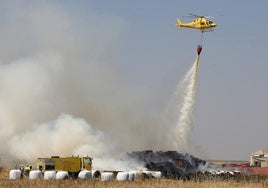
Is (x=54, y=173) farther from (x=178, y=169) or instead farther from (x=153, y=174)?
(x=178, y=169)

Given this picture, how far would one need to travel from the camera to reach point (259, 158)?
122 meters

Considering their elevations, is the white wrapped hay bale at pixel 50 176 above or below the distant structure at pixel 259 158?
below

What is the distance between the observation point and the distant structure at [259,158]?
11328 centimetres

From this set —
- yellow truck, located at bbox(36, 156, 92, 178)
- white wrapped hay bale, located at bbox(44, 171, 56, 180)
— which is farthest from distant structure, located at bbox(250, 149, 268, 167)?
white wrapped hay bale, located at bbox(44, 171, 56, 180)

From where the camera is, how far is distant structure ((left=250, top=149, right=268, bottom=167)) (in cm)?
11328

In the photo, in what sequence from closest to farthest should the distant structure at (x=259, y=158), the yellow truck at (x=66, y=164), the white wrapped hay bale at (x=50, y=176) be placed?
the white wrapped hay bale at (x=50, y=176), the yellow truck at (x=66, y=164), the distant structure at (x=259, y=158)

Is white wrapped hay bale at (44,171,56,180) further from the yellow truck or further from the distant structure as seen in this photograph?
the distant structure

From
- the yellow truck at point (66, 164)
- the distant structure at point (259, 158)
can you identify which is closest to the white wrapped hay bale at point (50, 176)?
the yellow truck at point (66, 164)

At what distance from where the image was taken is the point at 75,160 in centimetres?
5578

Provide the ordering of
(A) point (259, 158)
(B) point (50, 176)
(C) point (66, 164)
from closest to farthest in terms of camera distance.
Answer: (B) point (50, 176)
(C) point (66, 164)
(A) point (259, 158)

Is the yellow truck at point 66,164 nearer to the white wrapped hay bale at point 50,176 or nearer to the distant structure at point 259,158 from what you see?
the white wrapped hay bale at point 50,176

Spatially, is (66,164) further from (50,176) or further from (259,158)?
(259,158)

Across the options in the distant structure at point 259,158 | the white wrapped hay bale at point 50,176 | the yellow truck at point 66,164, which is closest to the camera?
the white wrapped hay bale at point 50,176

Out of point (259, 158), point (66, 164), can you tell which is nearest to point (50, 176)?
point (66, 164)
